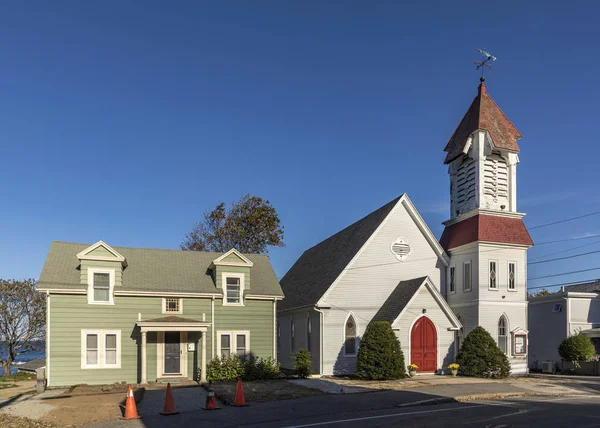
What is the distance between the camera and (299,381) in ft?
83.1

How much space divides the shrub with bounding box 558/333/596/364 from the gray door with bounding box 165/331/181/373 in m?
23.0

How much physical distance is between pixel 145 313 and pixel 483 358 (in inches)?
640

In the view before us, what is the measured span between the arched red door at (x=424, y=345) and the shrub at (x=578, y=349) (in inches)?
410

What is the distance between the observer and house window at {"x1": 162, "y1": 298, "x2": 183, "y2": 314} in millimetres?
26406

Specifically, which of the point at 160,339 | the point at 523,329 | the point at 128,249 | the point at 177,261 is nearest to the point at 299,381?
the point at 160,339

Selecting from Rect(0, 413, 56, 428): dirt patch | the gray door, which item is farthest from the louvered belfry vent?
Rect(0, 413, 56, 428): dirt patch

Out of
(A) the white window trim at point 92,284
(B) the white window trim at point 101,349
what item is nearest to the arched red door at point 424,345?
(B) the white window trim at point 101,349

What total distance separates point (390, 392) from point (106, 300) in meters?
13.1

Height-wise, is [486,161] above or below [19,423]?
above

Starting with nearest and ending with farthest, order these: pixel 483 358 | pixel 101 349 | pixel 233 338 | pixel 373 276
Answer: pixel 101 349, pixel 233 338, pixel 483 358, pixel 373 276

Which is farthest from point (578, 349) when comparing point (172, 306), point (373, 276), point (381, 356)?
point (172, 306)

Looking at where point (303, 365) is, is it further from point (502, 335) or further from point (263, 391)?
point (502, 335)

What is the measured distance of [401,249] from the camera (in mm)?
31156

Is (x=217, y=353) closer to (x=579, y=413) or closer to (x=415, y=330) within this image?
(x=415, y=330)
